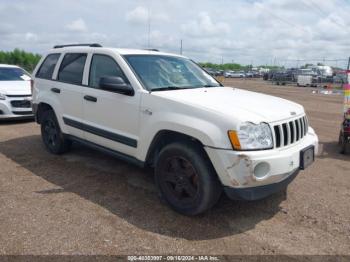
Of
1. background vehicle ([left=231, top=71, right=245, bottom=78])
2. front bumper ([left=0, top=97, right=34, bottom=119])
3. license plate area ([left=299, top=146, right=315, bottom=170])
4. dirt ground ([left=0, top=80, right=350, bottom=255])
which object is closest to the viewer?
dirt ground ([left=0, top=80, right=350, bottom=255])

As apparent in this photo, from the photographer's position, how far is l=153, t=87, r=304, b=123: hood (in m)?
3.24

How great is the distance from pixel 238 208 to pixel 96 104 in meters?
2.27

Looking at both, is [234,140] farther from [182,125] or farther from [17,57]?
[17,57]

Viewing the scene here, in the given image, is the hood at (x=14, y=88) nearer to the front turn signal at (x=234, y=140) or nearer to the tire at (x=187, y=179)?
the tire at (x=187, y=179)

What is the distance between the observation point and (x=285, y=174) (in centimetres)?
332

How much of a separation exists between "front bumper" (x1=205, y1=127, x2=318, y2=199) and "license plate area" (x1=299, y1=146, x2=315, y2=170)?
0.60 ft

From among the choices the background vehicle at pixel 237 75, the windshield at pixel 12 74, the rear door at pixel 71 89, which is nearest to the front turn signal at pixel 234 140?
the rear door at pixel 71 89

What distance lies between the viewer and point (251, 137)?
10.2ft

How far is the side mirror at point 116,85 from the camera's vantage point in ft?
12.6

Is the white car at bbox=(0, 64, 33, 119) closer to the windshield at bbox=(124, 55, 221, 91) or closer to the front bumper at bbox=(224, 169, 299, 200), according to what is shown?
the windshield at bbox=(124, 55, 221, 91)

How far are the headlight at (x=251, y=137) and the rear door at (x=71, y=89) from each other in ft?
8.50

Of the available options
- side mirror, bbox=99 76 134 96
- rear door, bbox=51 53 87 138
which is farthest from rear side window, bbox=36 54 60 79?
side mirror, bbox=99 76 134 96

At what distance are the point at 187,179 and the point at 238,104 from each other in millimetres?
956

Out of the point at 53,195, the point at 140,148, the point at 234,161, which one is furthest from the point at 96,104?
the point at 234,161
